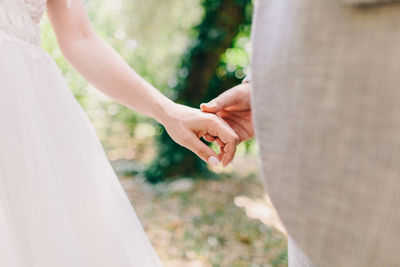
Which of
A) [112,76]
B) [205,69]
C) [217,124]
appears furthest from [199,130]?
[205,69]

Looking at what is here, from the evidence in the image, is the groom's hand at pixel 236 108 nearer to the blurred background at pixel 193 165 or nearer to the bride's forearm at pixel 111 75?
the bride's forearm at pixel 111 75

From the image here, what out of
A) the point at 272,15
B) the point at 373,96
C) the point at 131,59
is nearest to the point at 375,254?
the point at 373,96

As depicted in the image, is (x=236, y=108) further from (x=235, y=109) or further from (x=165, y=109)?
(x=165, y=109)

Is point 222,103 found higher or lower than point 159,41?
higher

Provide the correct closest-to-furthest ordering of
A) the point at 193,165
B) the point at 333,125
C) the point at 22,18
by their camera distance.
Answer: the point at 333,125, the point at 22,18, the point at 193,165

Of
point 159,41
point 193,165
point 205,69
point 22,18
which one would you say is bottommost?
point 193,165

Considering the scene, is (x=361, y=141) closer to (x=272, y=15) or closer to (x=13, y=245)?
(x=272, y=15)

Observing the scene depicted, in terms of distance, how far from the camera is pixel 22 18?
949 millimetres

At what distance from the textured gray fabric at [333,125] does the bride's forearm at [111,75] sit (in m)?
0.61

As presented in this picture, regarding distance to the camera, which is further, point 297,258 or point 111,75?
point 111,75

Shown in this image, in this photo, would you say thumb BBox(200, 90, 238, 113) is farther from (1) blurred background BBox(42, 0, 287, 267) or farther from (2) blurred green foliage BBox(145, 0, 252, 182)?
(2) blurred green foliage BBox(145, 0, 252, 182)

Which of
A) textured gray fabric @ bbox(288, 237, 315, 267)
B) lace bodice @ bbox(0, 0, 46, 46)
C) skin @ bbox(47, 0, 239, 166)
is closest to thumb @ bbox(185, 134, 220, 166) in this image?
skin @ bbox(47, 0, 239, 166)

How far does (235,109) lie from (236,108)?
0.03 ft

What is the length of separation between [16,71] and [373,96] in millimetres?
811
